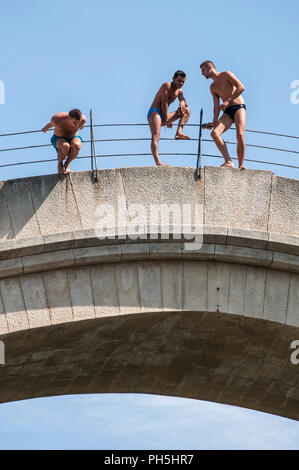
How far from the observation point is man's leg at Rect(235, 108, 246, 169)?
1781 cm

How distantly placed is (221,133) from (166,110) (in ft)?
3.44

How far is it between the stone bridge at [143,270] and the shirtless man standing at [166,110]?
32.5 inches

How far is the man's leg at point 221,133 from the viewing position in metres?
17.8

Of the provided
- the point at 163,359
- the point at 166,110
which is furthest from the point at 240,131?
the point at 163,359

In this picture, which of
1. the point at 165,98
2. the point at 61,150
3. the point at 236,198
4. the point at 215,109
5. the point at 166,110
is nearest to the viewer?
the point at 61,150

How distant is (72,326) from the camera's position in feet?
55.2

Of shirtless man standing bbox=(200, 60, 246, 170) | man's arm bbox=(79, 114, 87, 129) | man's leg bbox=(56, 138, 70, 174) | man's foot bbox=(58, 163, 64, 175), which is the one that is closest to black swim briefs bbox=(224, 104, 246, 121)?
shirtless man standing bbox=(200, 60, 246, 170)

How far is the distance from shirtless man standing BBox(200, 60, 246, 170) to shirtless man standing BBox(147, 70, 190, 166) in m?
0.45

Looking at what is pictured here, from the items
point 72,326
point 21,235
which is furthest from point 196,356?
point 21,235

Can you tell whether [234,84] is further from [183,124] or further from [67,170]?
[67,170]

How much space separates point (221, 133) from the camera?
58.9ft
